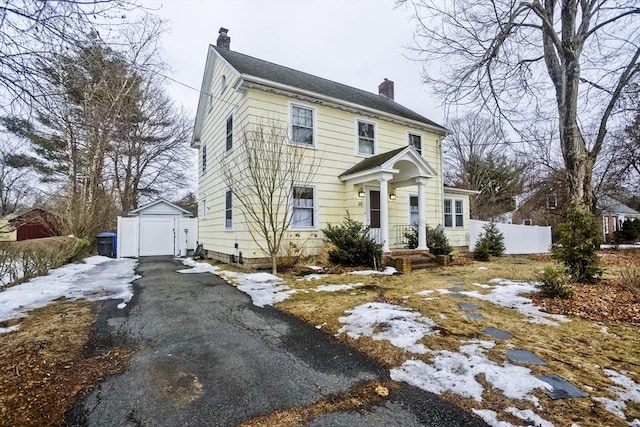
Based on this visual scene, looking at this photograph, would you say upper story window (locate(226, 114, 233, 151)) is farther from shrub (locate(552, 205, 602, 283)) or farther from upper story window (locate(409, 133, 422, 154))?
shrub (locate(552, 205, 602, 283))

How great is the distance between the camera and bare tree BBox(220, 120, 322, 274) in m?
8.16

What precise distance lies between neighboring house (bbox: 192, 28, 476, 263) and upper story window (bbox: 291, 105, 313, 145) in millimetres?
32

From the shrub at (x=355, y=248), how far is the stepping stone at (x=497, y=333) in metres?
4.97

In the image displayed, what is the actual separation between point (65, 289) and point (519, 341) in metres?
8.13

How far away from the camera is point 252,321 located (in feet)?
14.4

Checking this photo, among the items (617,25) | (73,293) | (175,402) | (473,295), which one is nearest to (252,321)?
(175,402)

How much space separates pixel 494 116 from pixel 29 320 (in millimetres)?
10838

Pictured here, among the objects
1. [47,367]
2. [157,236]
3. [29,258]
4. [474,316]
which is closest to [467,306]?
[474,316]

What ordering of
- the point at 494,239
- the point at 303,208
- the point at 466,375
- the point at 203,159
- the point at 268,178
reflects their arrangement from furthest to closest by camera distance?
the point at 203,159, the point at 494,239, the point at 303,208, the point at 268,178, the point at 466,375

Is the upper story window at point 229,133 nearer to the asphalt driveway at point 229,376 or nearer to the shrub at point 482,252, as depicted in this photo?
the asphalt driveway at point 229,376

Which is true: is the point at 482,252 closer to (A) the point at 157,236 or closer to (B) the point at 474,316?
(B) the point at 474,316

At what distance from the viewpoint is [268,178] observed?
8188mm

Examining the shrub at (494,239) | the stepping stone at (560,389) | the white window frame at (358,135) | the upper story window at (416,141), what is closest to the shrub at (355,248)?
the white window frame at (358,135)

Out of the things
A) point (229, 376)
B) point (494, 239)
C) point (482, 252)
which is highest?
point (494, 239)
